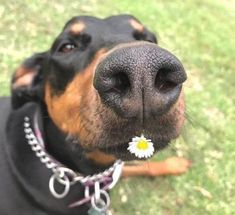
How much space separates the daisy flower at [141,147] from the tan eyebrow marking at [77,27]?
4.04 feet

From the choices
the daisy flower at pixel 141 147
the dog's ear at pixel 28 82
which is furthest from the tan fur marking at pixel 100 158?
the daisy flower at pixel 141 147

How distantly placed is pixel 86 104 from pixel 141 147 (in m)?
0.47

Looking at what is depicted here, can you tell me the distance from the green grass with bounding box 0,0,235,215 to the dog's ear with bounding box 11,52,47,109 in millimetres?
1529

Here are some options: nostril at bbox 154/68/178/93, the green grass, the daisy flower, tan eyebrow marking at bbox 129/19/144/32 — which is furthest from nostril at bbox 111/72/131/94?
the green grass

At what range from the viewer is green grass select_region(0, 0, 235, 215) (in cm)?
528

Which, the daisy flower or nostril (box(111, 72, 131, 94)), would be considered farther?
the daisy flower

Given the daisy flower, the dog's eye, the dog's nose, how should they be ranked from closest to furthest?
the dog's nose, the daisy flower, the dog's eye

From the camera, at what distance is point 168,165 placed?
5449 millimetres

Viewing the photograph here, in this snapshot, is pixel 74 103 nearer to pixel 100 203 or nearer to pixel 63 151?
pixel 63 151

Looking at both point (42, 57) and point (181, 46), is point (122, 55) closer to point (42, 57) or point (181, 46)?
point (42, 57)

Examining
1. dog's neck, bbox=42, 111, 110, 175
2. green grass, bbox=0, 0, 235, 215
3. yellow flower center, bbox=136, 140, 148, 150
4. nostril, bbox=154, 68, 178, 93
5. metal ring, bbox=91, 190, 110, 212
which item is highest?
nostril, bbox=154, 68, 178, 93

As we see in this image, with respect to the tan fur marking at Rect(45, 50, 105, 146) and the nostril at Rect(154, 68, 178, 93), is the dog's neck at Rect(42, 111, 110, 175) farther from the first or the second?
the nostril at Rect(154, 68, 178, 93)

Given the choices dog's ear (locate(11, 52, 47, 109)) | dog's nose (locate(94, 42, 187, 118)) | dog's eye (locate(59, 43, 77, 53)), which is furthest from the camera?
dog's ear (locate(11, 52, 47, 109))

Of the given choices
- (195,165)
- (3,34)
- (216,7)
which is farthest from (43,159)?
(216,7)
